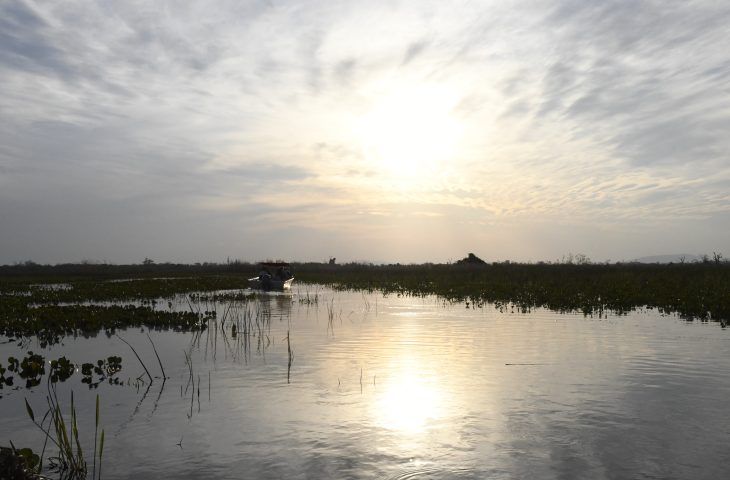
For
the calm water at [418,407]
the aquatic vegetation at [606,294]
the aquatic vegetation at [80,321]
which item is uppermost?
the aquatic vegetation at [606,294]

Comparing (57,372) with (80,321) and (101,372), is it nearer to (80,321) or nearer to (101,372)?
(101,372)

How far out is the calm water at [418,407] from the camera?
675 cm

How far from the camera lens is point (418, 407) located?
909cm

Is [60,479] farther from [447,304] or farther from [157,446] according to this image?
[447,304]

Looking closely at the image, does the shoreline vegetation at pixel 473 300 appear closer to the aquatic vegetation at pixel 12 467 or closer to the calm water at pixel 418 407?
the calm water at pixel 418 407

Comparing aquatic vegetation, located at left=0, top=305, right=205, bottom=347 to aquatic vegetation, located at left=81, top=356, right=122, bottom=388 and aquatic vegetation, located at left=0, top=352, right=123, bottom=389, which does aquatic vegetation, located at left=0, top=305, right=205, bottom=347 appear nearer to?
aquatic vegetation, located at left=0, top=352, right=123, bottom=389

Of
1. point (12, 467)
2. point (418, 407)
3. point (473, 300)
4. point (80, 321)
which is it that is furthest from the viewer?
point (473, 300)

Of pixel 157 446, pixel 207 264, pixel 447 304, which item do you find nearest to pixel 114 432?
pixel 157 446

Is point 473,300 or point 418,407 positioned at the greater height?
point 473,300

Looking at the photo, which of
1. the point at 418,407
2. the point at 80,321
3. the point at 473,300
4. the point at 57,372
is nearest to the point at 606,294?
the point at 473,300

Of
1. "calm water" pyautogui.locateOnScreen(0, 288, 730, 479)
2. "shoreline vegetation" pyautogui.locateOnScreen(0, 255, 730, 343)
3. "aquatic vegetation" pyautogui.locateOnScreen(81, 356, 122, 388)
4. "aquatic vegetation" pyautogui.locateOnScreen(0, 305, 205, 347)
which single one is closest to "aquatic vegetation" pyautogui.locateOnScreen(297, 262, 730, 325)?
"shoreline vegetation" pyautogui.locateOnScreen(0, 255, 730, 343)

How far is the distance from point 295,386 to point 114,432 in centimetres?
336

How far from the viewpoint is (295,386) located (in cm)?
1054

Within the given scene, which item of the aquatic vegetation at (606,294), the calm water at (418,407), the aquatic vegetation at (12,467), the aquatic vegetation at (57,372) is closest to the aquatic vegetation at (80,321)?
the calm water at (418,407)
